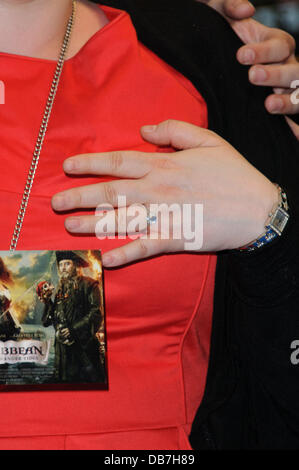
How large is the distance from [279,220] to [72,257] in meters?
0.38

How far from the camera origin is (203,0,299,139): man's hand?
4.20 feet

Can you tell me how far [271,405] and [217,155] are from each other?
0.51m

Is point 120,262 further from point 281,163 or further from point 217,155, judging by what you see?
point 281,163

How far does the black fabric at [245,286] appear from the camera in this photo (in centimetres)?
115

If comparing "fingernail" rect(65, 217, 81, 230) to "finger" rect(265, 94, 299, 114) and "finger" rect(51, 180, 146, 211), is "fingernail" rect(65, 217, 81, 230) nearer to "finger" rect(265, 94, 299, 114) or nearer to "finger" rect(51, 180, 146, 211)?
"finger" rect(51, 180, 146, 211)

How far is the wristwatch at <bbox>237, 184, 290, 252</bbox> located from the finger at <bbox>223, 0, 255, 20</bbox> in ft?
1.58

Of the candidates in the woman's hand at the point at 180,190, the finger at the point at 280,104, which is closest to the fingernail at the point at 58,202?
the woman's hand at the point at 180,190

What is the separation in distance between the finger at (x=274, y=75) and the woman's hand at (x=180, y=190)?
231 mm

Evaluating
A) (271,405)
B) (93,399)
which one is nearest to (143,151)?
(93,399)

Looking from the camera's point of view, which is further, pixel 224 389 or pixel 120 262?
pixel 224 389

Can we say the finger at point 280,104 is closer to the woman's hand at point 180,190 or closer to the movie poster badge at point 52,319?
the woman's hand at point 180,190

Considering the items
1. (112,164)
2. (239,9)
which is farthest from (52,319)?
(239,9)

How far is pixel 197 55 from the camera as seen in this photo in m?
1.30

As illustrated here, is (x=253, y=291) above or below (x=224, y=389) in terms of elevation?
above
